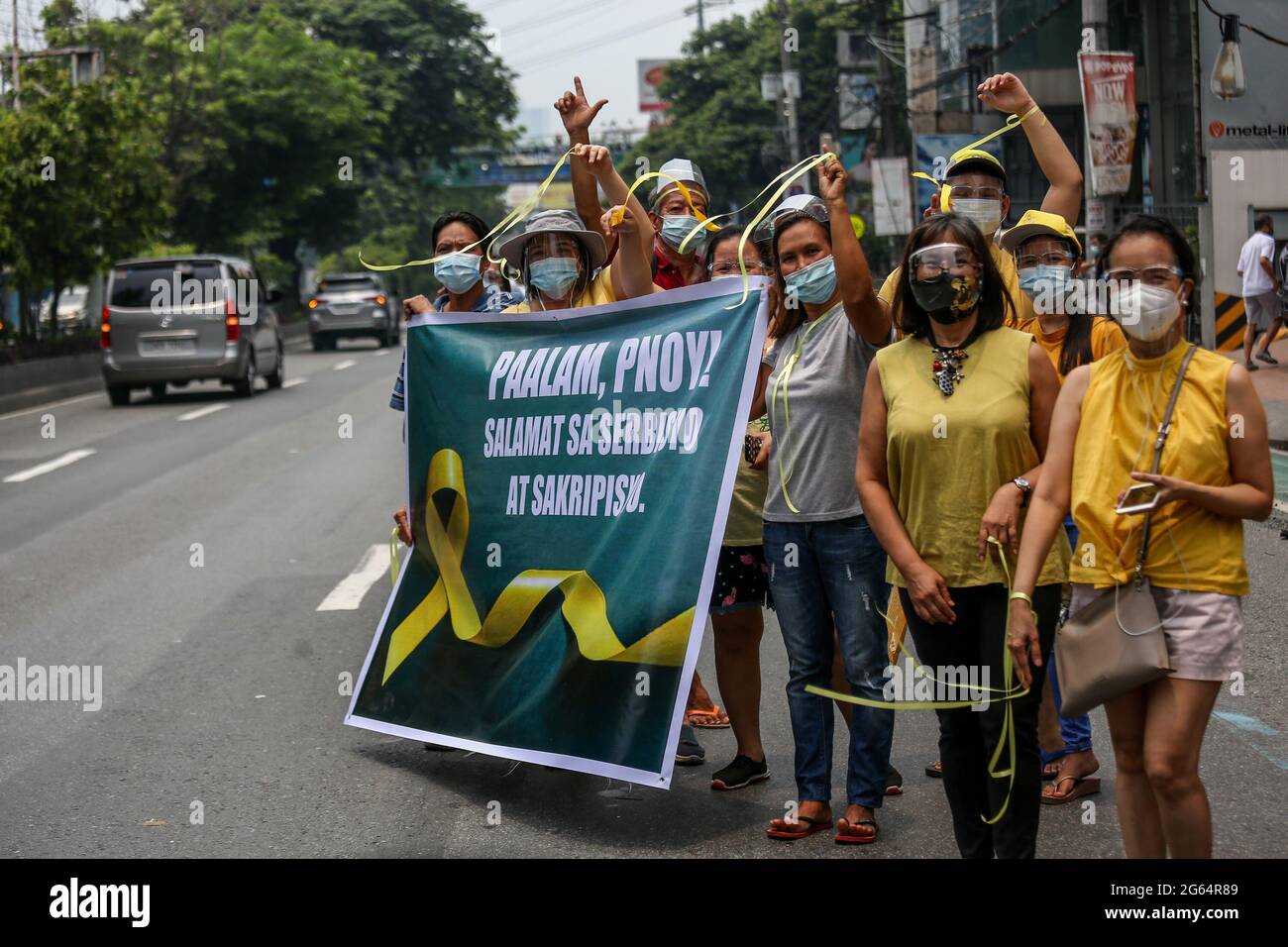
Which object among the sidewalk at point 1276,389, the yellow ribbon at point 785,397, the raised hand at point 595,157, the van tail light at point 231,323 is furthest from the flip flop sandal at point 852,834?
the van tail light at point 231,323

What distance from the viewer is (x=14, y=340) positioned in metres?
24.7

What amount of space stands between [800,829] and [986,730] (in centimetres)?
87

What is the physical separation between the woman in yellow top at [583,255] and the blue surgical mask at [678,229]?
324mm

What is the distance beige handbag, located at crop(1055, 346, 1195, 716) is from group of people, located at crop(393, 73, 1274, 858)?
0.03 meters

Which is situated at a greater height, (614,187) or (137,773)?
(614,187)

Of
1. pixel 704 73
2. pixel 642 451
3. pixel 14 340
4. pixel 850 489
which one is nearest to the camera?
pixel 850 489

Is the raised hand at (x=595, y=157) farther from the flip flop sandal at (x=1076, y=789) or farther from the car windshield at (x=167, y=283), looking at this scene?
the car windshield at (x=167, y=283)

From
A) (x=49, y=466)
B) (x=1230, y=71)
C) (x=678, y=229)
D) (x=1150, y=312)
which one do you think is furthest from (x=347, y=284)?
(x=1150, y=312)

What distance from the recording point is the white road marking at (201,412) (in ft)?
63.9

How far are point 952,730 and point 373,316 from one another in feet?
102

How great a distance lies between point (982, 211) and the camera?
5.11 meters
